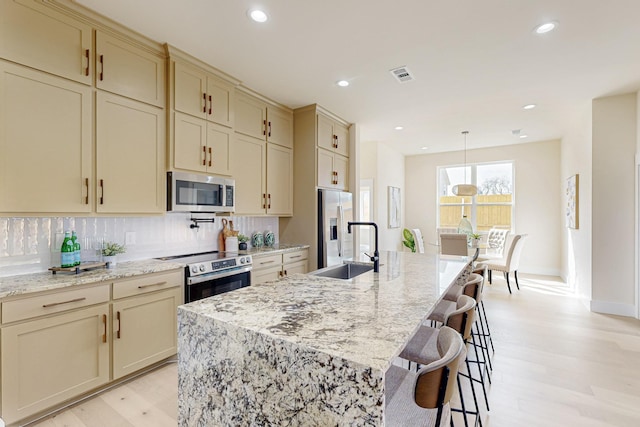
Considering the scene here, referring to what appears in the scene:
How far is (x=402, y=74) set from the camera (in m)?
3.17

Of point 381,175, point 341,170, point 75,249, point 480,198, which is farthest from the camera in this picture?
point 480,198

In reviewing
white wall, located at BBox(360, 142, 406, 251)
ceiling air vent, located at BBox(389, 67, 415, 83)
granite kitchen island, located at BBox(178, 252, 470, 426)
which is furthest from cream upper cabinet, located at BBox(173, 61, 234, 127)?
white wall, located at BBox(360, 142, 406, 251)

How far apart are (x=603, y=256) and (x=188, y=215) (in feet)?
16.8

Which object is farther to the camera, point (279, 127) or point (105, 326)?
point (279, 127)

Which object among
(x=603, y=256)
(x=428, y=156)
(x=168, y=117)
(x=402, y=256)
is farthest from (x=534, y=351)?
(x=428, y=156)

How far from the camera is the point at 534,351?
289 centimetres

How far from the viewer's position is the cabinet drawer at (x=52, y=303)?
1.73 m

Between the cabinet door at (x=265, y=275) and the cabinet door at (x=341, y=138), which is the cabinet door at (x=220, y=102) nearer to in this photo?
the cabinet door at (x=265, y=275)

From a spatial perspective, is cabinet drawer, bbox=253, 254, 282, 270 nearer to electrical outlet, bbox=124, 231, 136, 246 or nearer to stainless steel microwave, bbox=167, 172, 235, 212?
stainless steel microwave, bbox=167, 172, 235, 212

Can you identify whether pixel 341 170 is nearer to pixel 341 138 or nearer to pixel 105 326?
pixel 341 138

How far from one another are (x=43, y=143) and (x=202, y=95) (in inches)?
53.8

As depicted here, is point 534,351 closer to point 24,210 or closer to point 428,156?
point 24,210

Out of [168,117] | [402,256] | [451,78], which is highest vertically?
[451,78]

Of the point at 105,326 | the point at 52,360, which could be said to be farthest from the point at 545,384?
the point at 52,360
